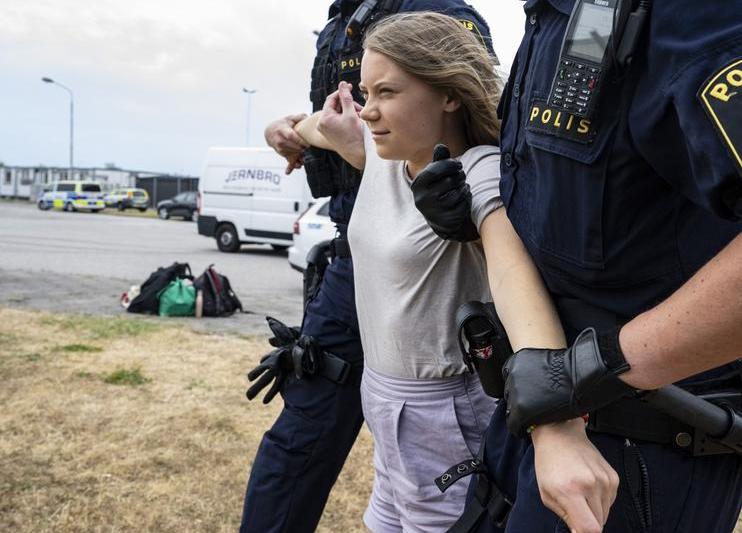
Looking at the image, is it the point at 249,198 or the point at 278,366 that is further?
the point at 249,198

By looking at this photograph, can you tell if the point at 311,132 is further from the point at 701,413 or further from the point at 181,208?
the point at 181,208

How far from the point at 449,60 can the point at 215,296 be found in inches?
240

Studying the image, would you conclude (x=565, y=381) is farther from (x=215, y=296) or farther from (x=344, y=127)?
(x=215, y=296)

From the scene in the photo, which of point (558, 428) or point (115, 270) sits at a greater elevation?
point (558, 428)

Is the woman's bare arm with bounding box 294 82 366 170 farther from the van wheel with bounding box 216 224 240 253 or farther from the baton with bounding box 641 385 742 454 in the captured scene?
the van wheel with bounding box 216 224 240 253

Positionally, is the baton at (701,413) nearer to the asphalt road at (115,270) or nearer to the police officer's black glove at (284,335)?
the police officer's black glove at (284,335)

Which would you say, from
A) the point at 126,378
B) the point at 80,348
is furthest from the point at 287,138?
the point at 80,348

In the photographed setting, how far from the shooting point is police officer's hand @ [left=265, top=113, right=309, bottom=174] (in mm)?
2223

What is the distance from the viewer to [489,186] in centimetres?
134

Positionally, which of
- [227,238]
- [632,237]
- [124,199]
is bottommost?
[227,238]

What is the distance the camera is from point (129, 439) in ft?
11.4

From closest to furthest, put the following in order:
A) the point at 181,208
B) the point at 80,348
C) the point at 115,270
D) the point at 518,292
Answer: the point at 518,292 < the point at 80,348 < the point at 115,270 < the point at 181,208

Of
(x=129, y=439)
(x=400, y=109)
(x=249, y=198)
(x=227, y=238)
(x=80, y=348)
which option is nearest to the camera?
(x=400, y=109)

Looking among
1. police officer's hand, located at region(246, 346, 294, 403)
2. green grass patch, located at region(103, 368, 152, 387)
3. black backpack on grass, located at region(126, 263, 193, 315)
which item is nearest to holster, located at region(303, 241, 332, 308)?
police officer's hand, located at region(246, 346, 294, 403)
